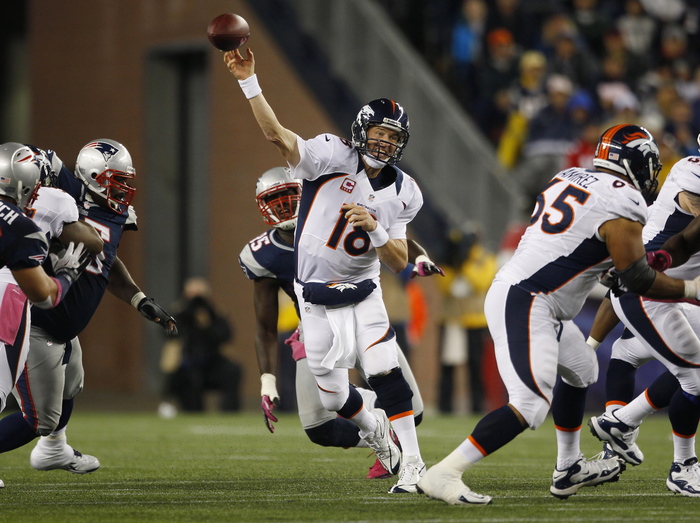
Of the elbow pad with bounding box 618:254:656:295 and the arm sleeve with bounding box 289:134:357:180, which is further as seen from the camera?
the arm sleeve with bounding box 289:134:357:180

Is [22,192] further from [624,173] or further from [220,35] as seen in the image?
[624,173]

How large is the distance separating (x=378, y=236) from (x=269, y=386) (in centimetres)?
116

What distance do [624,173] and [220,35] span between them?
1.97 m

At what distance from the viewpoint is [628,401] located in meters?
5.88

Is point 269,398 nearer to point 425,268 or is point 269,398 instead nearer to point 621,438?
point 425,268

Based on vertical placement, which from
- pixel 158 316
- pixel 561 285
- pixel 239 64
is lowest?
pixel 158 316

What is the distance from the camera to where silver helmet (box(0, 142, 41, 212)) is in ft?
15.6

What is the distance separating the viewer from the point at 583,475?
4949 millimetres

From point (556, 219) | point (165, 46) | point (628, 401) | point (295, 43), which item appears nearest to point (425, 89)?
point (295, 43)

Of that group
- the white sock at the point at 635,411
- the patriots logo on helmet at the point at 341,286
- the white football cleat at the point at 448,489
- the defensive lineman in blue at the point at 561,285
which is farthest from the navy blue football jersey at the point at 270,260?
the white sock at the point at 635,411

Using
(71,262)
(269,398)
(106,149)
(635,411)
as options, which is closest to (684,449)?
(635,411)

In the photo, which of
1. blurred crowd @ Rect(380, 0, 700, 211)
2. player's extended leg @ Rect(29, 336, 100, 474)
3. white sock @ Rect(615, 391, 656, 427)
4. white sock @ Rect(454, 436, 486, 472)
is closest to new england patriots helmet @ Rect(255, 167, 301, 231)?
player's extended leg @ Rect(29, 336, 100, 474)

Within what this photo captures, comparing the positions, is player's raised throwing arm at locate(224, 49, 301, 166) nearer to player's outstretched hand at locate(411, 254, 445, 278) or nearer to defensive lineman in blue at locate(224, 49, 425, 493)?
defensive lineman in blue at locate(224, 49, 425, 493)

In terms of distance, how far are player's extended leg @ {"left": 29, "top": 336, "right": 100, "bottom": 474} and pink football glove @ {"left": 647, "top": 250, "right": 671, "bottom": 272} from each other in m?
2.99
